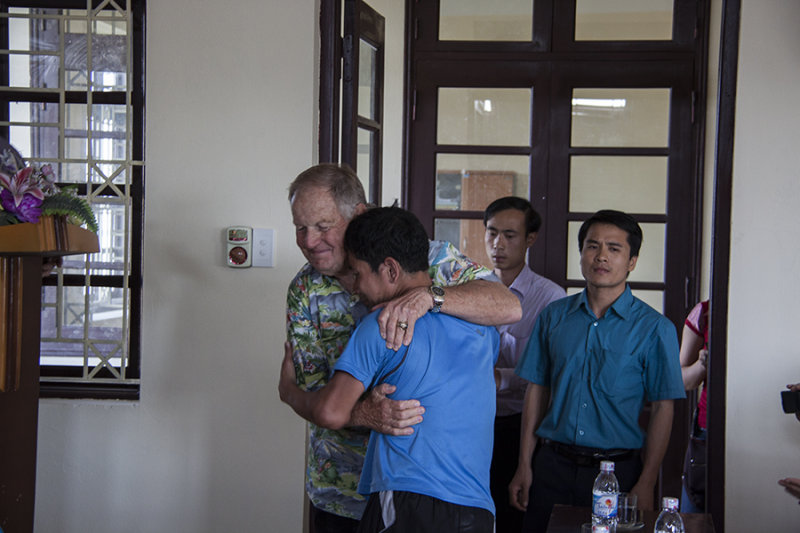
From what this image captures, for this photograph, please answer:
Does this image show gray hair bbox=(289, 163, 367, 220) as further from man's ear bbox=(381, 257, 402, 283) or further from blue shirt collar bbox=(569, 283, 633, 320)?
blue shirt collar bbox=(569, 283, 633, 320)

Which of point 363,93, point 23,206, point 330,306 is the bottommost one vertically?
point 330,306

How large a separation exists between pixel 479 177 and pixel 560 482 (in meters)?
1.79

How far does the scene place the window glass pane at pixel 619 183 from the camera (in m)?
3.61

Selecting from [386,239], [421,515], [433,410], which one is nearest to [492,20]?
[386,239]

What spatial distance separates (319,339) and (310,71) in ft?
3.69

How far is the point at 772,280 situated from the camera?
2.59m

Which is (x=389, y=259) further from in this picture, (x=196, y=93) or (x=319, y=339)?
(x=196, y=93)

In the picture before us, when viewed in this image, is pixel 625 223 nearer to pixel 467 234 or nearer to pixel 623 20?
pixel 467 234

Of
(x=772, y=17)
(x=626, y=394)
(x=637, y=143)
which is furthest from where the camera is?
(x=637, y=143)

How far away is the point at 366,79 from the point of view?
9.92 feet

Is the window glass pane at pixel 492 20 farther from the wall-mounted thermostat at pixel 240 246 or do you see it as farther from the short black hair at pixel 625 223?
the wall-mounted thermostat at pixel 240 246

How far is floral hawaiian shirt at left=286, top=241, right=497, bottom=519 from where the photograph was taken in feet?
6.03

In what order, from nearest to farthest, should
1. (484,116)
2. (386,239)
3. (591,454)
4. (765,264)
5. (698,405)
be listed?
(386,239) < (591,454) < (765,264) < (698,405) < (484,116)

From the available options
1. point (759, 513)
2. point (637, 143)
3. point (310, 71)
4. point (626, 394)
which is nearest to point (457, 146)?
point (637, 143)
